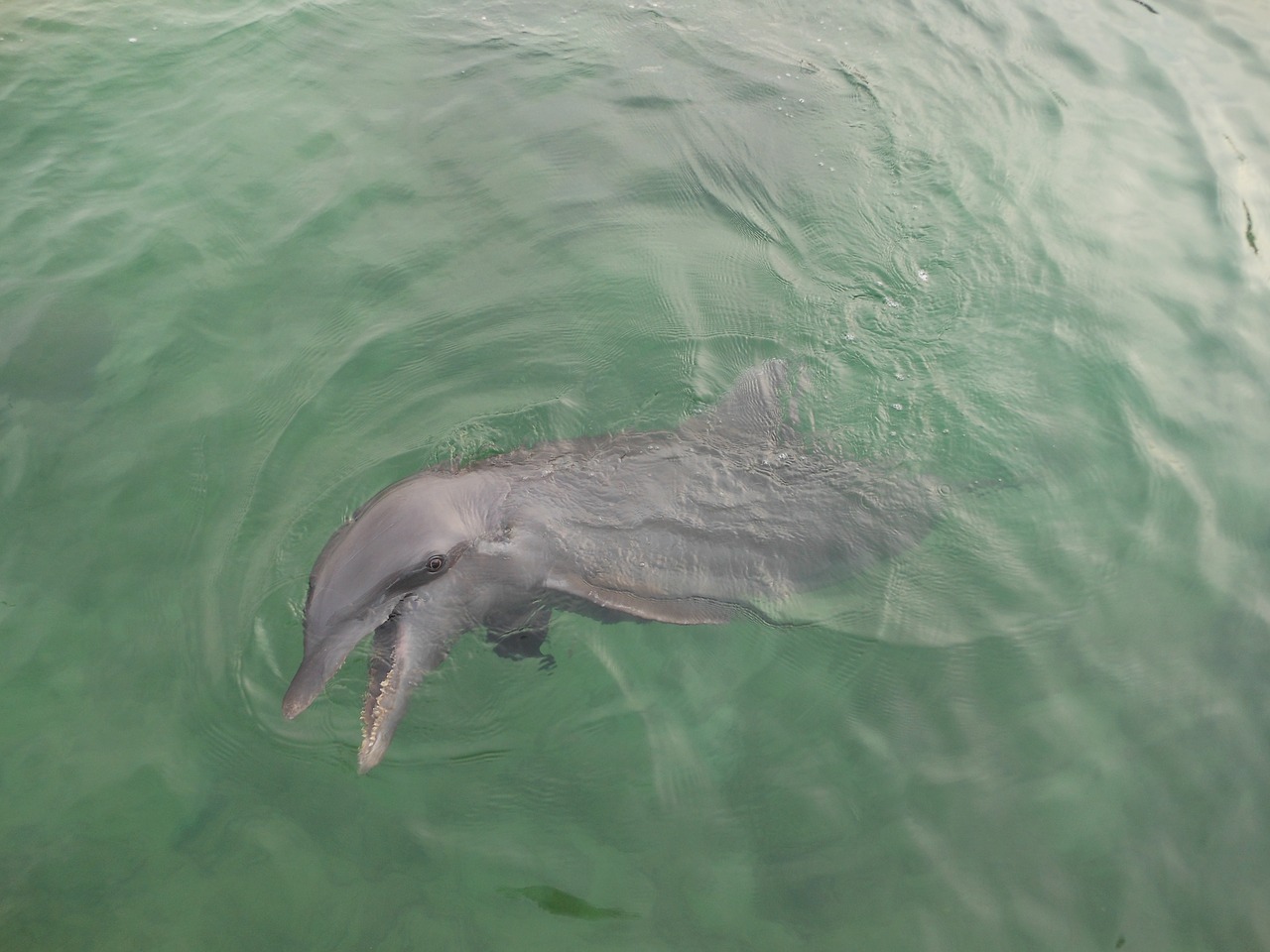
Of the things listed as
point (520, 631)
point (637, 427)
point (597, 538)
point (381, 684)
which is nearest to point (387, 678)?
point (381, 684)

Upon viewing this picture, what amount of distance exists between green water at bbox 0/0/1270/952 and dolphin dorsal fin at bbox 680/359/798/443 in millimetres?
255

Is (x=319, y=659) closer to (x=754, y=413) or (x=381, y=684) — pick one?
(x=381, y=684)

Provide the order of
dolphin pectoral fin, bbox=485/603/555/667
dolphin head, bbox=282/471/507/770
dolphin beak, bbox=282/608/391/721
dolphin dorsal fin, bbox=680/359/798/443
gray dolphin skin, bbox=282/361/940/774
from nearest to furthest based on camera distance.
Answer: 1. dolphin beak, bbox=282/608/391/721
2. dolphin head, bbox=282/471/507/770
3. gray dolphin skin, bbox=282/361/940/774
4. dolphin pectoral fin, bbox=485/603/555/667
5. dolphin dorsal fin, bbox=680/359/798/443

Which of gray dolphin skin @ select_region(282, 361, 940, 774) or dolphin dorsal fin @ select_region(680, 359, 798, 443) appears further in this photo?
dolphin dorsal fin @ select_region(680, 359, 798, 443)

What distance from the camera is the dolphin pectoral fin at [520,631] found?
4.58 meters

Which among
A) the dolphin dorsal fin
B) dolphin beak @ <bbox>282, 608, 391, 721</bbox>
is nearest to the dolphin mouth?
dolphin beak @ <bbox>282, 608, 391, 721</bbox>

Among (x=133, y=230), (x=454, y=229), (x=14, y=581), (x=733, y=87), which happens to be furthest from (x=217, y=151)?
(x=733, y=87)

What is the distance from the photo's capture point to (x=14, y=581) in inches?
189

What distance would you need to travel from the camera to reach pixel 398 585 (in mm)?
4203

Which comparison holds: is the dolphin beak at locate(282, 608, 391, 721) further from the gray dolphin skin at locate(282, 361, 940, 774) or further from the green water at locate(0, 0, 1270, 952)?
the green water at locate(0, 0, 1270, 952)

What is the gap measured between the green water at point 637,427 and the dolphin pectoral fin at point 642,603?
0.49ft

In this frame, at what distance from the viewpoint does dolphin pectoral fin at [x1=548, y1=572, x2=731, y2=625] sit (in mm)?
4668

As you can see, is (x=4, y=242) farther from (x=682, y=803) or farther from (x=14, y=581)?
(x=682, y=803)

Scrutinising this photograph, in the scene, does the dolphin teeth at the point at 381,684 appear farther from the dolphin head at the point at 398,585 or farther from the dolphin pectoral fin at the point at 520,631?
the dolphin pectoral fin at the point at 520,631
